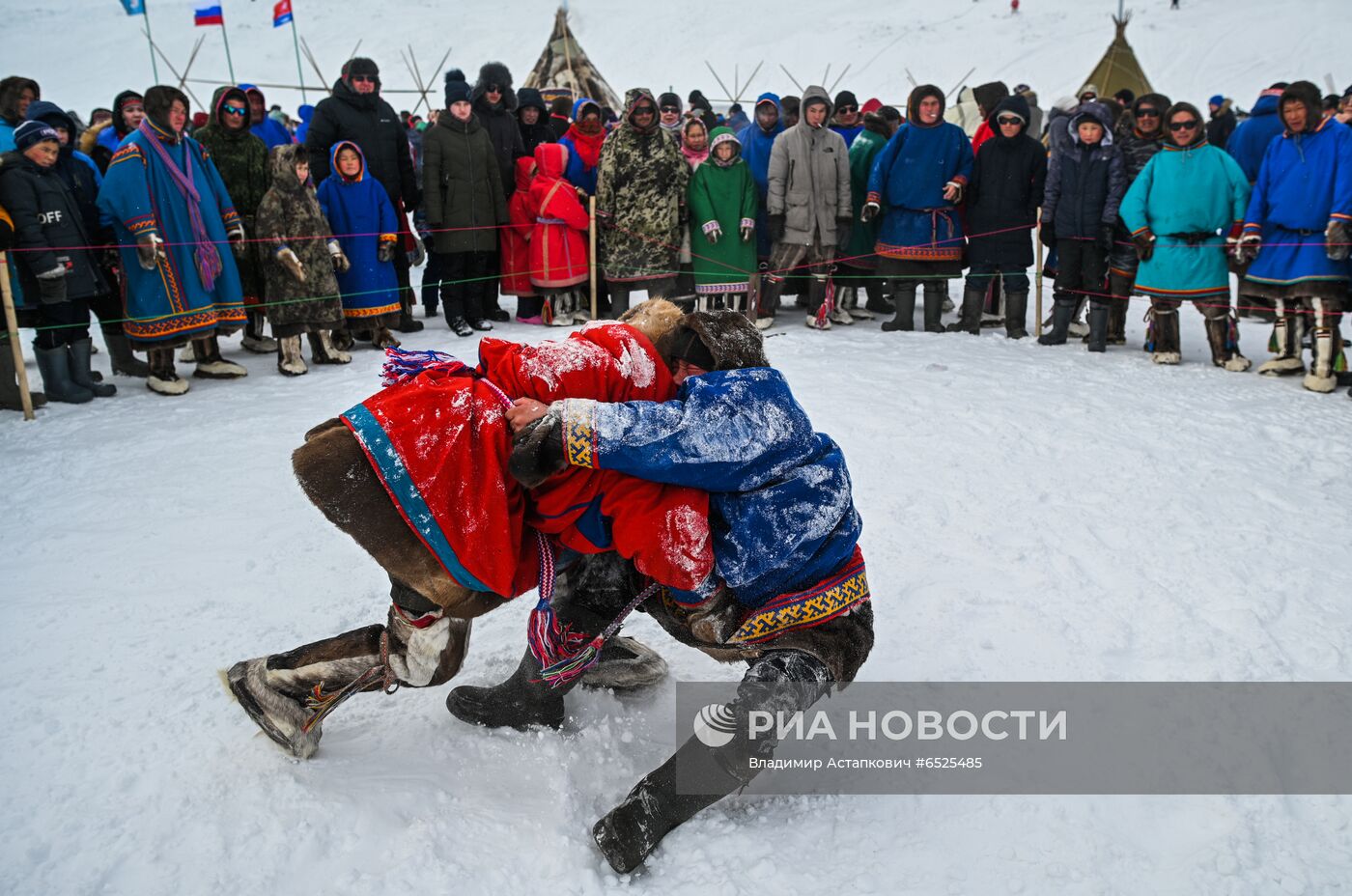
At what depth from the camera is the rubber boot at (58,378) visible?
4844 mm

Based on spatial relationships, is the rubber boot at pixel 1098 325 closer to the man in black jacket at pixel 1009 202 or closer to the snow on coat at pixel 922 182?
the man in black jacket at pixel 1009 202

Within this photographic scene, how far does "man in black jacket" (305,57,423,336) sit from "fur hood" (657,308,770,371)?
15.5ft

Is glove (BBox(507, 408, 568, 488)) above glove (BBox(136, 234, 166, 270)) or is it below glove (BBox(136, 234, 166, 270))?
below

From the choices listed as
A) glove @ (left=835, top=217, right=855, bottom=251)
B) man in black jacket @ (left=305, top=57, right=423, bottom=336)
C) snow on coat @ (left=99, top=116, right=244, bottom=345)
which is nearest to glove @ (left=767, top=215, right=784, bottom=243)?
glove @ (left=835, top=217, right=855, bottom=251)

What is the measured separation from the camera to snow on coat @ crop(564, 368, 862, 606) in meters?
1.76

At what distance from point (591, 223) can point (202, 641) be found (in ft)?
15.3

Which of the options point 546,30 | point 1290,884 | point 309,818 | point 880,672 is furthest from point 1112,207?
point 546,30

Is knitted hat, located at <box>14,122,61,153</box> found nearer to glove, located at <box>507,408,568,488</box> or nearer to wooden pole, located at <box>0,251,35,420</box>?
wooden pole, located at <box>0,251,35,420</box>

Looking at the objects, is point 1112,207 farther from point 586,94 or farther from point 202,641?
point 586,94

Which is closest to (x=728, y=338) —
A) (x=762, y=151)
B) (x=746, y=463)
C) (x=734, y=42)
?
(x=746, y=463)

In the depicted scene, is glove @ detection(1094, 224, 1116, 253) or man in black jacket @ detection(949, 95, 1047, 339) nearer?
glove @ detection(1094, 224, 1116, 253)

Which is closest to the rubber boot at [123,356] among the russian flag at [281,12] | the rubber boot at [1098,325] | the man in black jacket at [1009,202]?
the man in black jacket at [1009,202]

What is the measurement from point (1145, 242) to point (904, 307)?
1639 mm

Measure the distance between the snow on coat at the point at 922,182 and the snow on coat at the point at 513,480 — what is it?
17.1 feet
